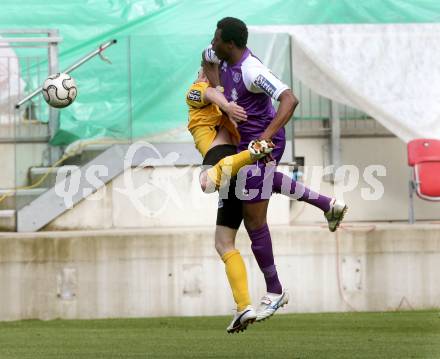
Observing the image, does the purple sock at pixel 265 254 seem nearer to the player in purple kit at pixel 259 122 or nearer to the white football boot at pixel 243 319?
the player in purple kit at pixel 259 122

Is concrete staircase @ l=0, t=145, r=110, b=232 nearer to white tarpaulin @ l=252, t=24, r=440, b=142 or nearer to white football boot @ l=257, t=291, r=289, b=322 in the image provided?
white tarpaulin @ l=252, t=24, r=440, b=142

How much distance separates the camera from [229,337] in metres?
12.9

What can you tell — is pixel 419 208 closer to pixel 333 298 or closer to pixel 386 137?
pixel 386 137

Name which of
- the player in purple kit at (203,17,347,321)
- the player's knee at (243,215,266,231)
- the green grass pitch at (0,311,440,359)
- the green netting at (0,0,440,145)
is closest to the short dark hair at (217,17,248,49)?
the player in purple kit at (203,17,347,321)

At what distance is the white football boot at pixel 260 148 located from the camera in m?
10.2

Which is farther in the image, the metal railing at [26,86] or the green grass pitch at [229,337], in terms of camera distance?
the metal railing at [26,86]

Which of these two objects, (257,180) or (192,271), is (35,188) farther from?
(257,180)

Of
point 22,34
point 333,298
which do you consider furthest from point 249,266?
point 22,34

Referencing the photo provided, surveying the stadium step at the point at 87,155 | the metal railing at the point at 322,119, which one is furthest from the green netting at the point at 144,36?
the metal railing at the point at 322,119

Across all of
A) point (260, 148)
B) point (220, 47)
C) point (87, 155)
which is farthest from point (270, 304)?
point (87, 155)

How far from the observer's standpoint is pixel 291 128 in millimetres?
16203

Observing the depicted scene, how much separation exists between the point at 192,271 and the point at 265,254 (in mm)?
4768

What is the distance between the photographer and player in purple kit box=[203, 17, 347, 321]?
1037cm

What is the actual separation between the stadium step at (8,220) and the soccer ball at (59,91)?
8.07 ft
